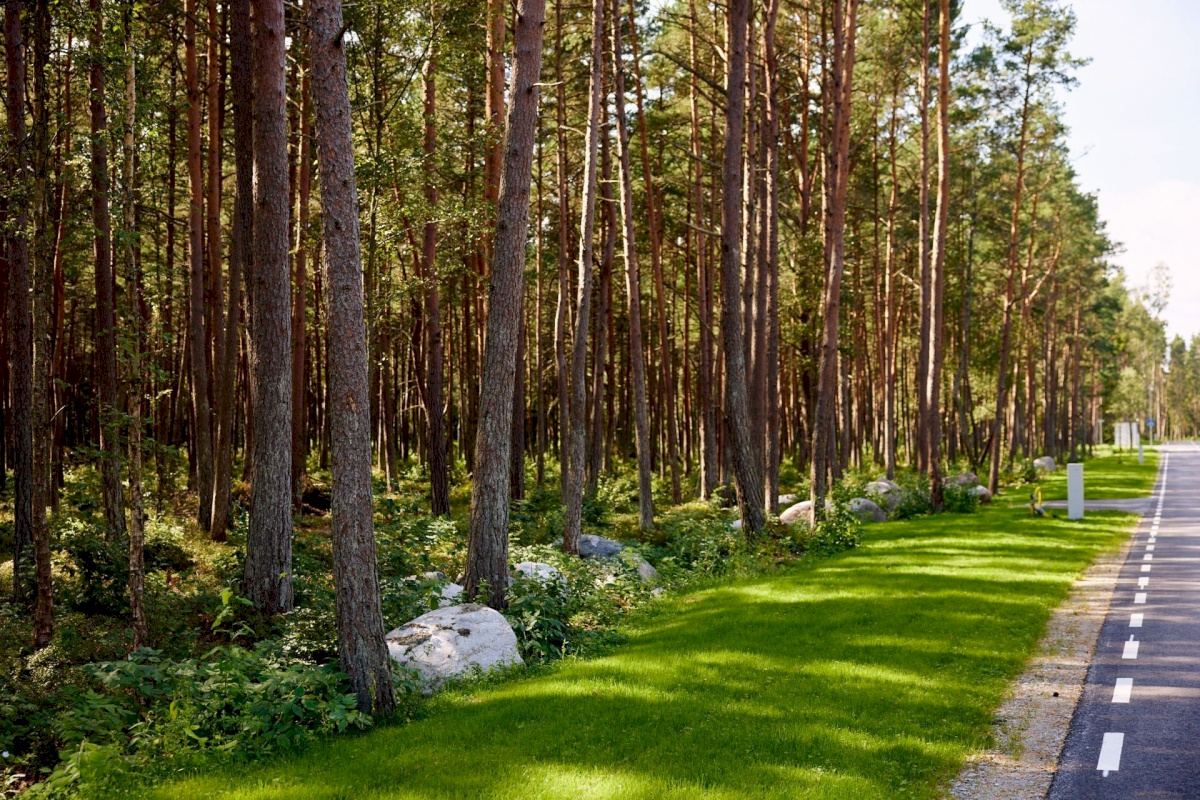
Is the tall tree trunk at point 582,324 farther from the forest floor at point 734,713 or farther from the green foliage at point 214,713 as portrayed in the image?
the green foliage at point 214,713

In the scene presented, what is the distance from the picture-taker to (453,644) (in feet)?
34.2

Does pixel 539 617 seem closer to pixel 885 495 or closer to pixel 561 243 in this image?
pixel 561 243

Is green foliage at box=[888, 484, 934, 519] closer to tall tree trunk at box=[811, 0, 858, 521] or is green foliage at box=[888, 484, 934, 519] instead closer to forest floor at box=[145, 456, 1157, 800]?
tall tree trunk at box=[811, 0, 858, 521]

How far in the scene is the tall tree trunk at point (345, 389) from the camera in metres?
8.65

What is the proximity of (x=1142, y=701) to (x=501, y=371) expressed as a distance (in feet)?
26.3

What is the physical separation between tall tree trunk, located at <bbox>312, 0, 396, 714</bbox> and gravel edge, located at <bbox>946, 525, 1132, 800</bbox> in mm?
5158

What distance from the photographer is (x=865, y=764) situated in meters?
7.11

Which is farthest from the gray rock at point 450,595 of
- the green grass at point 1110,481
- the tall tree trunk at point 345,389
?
the green grass at point 1110,481

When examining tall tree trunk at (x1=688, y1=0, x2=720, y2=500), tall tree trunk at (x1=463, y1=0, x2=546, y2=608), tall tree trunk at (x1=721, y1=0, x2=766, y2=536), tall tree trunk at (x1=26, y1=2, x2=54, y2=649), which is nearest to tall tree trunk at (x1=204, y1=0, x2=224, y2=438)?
tall tree trunk at (x1=26, y1=2, x2=54, y2=649)

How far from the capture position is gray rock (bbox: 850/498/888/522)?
88.0ft

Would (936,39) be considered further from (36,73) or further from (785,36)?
(36,73)

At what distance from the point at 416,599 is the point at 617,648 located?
2748 mm

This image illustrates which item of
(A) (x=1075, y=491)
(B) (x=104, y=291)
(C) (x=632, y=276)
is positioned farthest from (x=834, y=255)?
(B) (x=104, y=291)

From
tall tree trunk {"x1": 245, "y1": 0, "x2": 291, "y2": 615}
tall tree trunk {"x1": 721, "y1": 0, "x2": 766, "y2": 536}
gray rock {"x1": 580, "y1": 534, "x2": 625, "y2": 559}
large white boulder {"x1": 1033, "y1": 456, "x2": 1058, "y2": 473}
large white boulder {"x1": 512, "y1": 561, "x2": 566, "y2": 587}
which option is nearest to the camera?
tall tree trunk {"x1": 245, "y1": 0, "x2": 291, "y2": 615}
